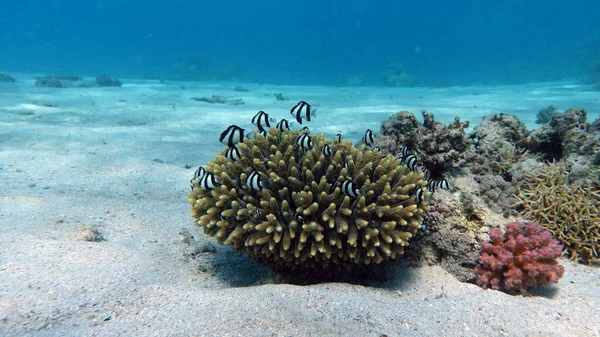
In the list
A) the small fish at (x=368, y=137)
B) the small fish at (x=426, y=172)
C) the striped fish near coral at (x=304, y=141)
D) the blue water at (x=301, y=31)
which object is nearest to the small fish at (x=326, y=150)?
the striped fish near coral at (x=304, y=141)

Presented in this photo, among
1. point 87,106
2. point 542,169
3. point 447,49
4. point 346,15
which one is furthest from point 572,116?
point 346,15

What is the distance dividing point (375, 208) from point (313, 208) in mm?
712

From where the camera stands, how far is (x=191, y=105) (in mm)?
17656

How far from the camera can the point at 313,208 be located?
359 cm

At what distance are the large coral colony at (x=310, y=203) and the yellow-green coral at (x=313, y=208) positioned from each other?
0.01m

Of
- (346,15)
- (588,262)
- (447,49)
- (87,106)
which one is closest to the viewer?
(588,262)

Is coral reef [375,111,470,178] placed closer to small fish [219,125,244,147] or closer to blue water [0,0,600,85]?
small fish [219,125,244,147]

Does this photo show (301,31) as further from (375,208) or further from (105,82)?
(375,208)

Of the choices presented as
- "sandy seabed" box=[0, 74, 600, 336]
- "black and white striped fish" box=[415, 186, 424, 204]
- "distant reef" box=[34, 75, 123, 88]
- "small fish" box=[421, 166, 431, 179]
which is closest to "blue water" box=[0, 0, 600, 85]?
"distant reef" box=[34, 75, 123, 88]

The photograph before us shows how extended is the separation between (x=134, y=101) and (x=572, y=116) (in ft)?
61.4

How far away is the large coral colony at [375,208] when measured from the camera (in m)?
3.67

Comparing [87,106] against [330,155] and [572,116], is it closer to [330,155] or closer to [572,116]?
[330,155]

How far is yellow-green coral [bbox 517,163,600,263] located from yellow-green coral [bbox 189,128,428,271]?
2152 mm

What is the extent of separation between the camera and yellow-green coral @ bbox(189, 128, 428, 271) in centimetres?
362
